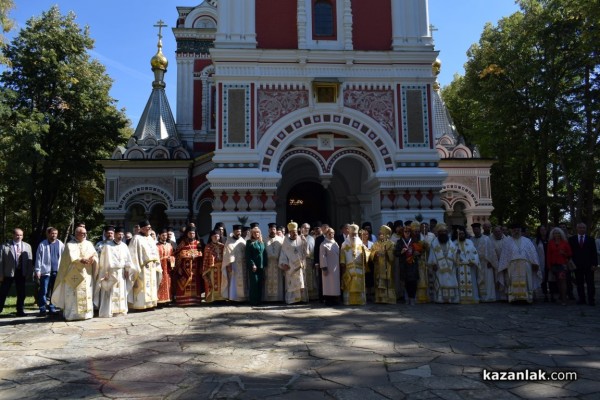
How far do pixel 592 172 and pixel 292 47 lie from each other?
34.7 ft

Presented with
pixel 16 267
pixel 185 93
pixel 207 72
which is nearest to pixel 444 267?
pixel 16 267

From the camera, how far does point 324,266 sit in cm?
899

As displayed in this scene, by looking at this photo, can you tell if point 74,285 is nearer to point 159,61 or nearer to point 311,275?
point 311,275

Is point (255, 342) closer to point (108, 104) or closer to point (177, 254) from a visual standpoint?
point (177, 254)

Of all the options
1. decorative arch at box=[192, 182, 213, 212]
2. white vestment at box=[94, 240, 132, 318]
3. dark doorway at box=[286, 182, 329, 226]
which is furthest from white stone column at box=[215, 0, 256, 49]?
white vestment at box=[94, 240, 132, 318]

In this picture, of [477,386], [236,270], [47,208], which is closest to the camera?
[477,386]

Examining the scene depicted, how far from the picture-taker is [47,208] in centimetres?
1989

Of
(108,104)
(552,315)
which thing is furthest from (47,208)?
(552,315)

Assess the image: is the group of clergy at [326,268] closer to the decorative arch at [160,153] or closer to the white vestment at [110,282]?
the white vestment at [110,282]

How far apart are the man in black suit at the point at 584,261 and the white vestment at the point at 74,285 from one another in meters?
8.47

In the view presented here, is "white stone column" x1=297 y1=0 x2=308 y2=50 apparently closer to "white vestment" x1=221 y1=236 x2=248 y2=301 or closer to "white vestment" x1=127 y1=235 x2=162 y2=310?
"white vestment" x1=221 y1=236 x2=248 y2=301

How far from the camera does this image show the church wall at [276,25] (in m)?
14.2

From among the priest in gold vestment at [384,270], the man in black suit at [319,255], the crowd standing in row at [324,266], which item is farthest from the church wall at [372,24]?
the priest in gold vestment at [384,270]

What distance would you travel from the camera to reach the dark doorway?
1731 cm
